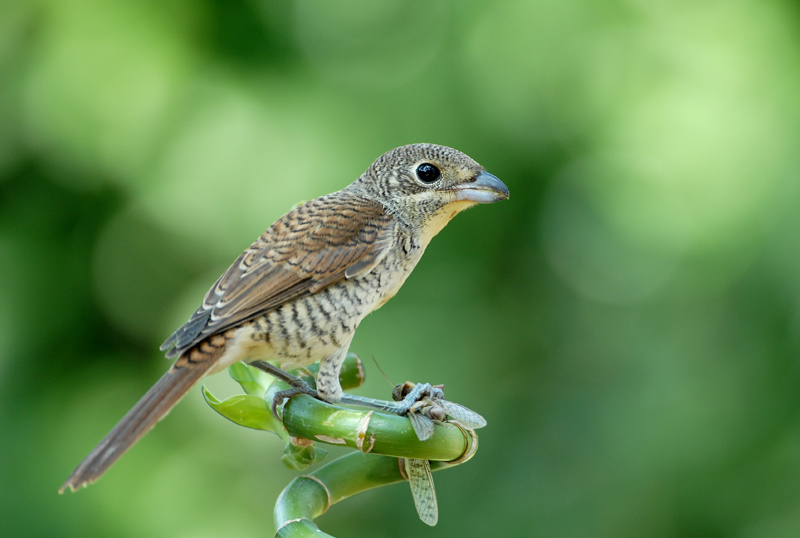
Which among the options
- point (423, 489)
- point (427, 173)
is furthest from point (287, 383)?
point (427, 173)

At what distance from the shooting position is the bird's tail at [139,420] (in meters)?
1.01

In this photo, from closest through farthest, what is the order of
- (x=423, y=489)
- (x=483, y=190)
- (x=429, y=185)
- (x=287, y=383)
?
(x=423, y=489), (x=287, y=383), (x=483, y=190), (x=429, y=185)

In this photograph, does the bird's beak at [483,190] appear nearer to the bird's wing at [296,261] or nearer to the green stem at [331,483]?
the bird's wing at [296,261]

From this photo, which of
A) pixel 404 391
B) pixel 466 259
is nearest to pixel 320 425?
pixel 404 391

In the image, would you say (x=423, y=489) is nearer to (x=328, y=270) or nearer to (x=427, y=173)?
(x=328, y=270)

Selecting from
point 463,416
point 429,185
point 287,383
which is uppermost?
point 429,185

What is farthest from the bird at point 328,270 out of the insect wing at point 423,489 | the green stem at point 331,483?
the insect wing at point 423,489

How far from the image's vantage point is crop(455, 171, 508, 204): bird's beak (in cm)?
169

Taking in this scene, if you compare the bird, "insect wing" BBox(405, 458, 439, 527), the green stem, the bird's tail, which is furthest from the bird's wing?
"insect wing" BBox(405, 458, 439, 527)

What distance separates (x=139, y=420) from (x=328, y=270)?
2.20 ft

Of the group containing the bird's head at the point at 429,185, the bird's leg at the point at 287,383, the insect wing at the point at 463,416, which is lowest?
the bird's leg at the point at 287,383

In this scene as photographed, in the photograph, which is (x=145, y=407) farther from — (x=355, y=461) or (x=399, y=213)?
(x=399, y=213)

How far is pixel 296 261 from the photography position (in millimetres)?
1762

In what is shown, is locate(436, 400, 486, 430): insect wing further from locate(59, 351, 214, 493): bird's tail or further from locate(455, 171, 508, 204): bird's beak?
locate(455, 171, 508, 204): bird's beak
